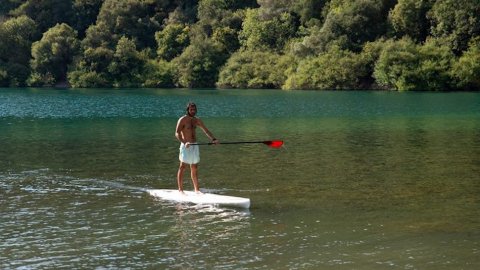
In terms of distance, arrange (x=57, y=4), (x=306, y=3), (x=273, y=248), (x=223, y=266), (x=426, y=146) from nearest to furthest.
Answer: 1. (x=223, y=266)
2. (x=273, y=248)
3. (x=426, y=146)
4. (x=306, y=3)
5. (x=57, y=4)

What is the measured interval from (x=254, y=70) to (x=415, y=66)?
27327 mm

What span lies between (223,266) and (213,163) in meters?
13.2

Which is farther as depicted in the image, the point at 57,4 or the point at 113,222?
the point at 57,4

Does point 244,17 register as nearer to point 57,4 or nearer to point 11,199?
point 57,4

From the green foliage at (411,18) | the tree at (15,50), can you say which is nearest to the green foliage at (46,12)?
the tree at (15,50)

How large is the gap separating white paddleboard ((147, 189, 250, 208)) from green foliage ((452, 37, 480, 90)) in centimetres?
7214

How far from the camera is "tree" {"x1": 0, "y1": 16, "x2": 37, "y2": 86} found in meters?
119

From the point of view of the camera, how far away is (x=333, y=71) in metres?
92.9

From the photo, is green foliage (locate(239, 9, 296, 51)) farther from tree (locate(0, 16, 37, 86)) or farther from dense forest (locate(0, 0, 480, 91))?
tree (locate(0, 16, 37, 86))

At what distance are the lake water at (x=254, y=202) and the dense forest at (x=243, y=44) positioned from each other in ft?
175

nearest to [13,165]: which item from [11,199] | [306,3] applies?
[11,199]

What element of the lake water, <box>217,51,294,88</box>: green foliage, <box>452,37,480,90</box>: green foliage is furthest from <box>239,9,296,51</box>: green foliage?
the lake water

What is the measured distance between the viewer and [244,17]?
391 feet

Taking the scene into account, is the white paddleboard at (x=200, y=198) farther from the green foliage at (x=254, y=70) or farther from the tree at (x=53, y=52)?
the tree at (x=53, y=52)
